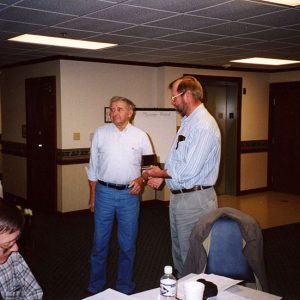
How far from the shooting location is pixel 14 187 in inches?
323

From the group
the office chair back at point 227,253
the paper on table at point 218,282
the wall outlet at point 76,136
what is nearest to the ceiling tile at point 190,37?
the wall outlet at point 76,136

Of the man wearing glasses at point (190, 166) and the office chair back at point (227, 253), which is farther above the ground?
the man wearing glasses at point (190, 166)

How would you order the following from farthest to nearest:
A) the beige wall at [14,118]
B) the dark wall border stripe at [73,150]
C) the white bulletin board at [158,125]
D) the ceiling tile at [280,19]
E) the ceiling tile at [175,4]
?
the beige wall at [14,118], the white bulletin board at [158,125], the dark wall border stripe at [73,150], the ceiling tile at [280,19], the ceiling tile at [175,4]

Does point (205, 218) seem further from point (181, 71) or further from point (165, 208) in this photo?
point (181, 71)

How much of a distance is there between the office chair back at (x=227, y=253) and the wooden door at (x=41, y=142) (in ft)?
15.6

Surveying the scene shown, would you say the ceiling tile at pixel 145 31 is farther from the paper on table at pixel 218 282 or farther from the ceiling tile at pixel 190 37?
the paper on table at pixel 218 282

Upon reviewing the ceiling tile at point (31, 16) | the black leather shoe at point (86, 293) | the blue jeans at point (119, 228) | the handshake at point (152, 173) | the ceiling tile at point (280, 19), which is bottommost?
the black leather shoe at point (86, 293)

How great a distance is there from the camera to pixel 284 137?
9.01 m

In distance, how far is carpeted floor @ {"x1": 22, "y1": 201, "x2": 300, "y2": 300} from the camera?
4.10 metres

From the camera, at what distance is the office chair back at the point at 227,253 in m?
2.59

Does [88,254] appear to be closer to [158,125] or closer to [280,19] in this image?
[158,125]

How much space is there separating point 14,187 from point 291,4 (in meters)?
6.21

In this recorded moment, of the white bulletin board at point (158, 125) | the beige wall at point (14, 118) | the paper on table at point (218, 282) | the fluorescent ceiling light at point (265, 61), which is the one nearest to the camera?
the paper on table at point (218, 282)

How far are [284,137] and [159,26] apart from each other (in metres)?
5.35
